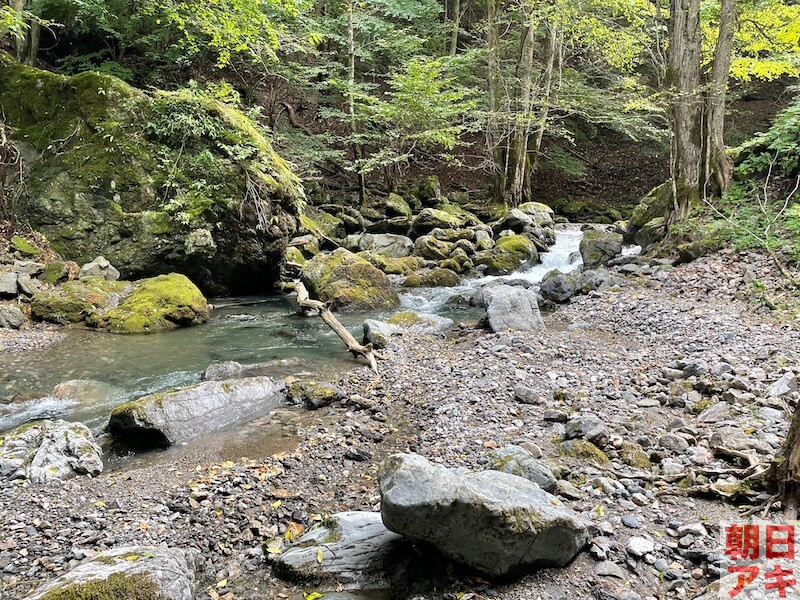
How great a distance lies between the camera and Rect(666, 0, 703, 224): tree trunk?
11312 mm

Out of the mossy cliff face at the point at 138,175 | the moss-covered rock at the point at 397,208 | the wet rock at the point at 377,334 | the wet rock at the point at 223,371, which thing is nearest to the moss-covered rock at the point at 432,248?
the moss-covered rock at the point at 397,208

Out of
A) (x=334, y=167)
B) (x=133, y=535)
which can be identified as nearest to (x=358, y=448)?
(x=133, y=535)

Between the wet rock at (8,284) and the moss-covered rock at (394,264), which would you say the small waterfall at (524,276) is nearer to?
the moss-covered rock at (394,264)

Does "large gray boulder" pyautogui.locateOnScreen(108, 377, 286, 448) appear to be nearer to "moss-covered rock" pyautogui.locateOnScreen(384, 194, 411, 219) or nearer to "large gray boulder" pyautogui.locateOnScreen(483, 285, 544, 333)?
"large gray boulder" pyautogui.locateOnScreen(483, 285, 544, 333)

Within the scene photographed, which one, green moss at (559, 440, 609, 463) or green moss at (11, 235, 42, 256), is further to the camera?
green moss at (11, 235, 42, 256)

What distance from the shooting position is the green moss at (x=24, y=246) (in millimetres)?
9492

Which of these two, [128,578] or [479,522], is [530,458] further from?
[128,578]

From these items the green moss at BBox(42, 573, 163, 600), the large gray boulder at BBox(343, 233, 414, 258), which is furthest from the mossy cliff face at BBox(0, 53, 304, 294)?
the green moss at BBox(42, 573, 163, 600)

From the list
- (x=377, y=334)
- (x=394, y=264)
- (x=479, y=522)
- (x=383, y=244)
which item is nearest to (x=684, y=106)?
(x=394, y=264)

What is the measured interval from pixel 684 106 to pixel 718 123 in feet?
2.74

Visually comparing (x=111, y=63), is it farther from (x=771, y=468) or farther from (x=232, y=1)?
(x=771, y=468)

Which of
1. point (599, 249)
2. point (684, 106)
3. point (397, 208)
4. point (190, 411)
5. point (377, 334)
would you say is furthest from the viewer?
point (397, 208)

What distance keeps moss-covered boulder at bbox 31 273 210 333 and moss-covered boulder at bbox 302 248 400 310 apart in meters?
2.52

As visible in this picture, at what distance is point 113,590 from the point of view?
8.61 feet
